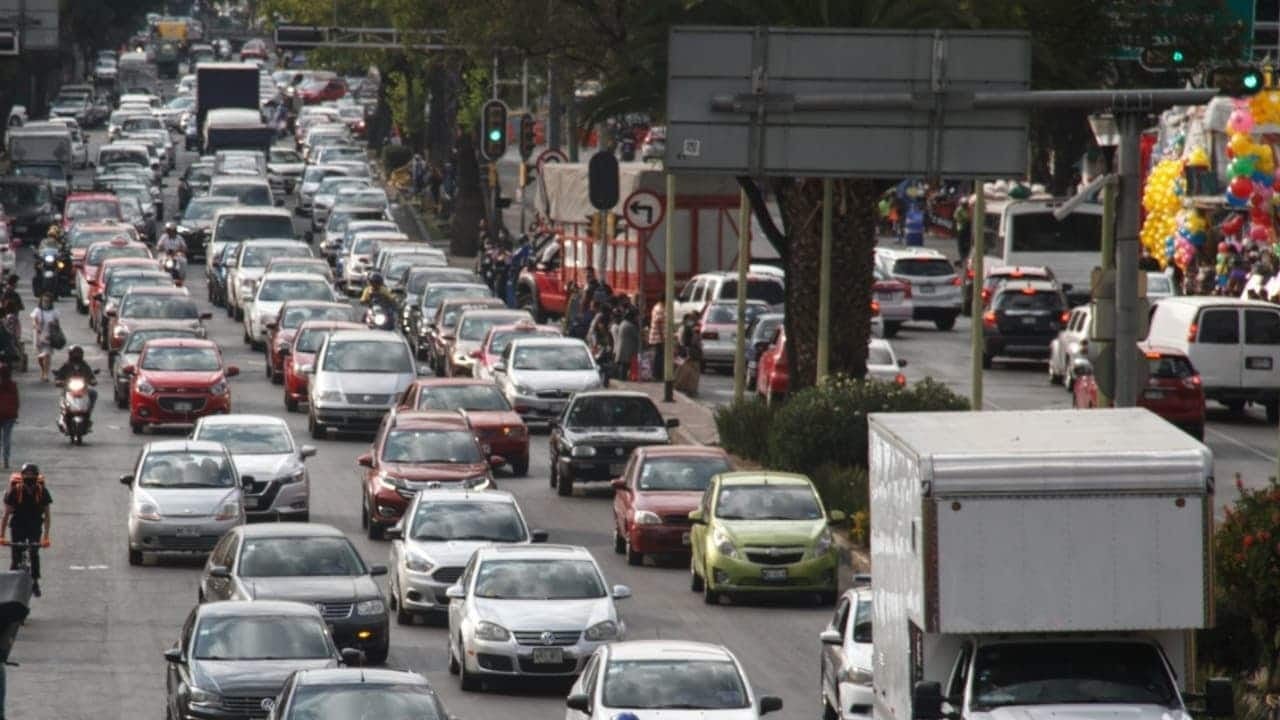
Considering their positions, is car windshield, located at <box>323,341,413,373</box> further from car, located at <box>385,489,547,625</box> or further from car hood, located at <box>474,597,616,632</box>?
car hood, located at <box>474,597,616,632</box>

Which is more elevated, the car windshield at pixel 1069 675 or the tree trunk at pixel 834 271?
the tree trunk at pixel 834 271

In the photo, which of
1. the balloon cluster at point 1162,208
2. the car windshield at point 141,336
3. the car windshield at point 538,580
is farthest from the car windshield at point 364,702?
the balloon cluster at point 1162,208

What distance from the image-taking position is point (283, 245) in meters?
65.1

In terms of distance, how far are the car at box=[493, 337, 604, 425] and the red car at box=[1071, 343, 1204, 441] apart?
775 cm

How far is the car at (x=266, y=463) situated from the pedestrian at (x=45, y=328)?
13692mm

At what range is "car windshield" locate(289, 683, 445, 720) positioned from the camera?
2128cm

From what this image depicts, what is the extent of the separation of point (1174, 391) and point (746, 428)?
270 inches

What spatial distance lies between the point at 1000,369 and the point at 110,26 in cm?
8788

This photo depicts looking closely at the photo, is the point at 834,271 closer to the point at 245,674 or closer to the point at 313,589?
the point at 313,589

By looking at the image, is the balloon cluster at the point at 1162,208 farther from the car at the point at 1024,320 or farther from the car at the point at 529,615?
the car at the point at 529,615

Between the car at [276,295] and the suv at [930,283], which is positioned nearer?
the car at [276,295]

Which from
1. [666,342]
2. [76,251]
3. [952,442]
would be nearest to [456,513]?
[952,442]

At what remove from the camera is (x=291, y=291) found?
5800 cm

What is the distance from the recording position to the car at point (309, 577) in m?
28.2
